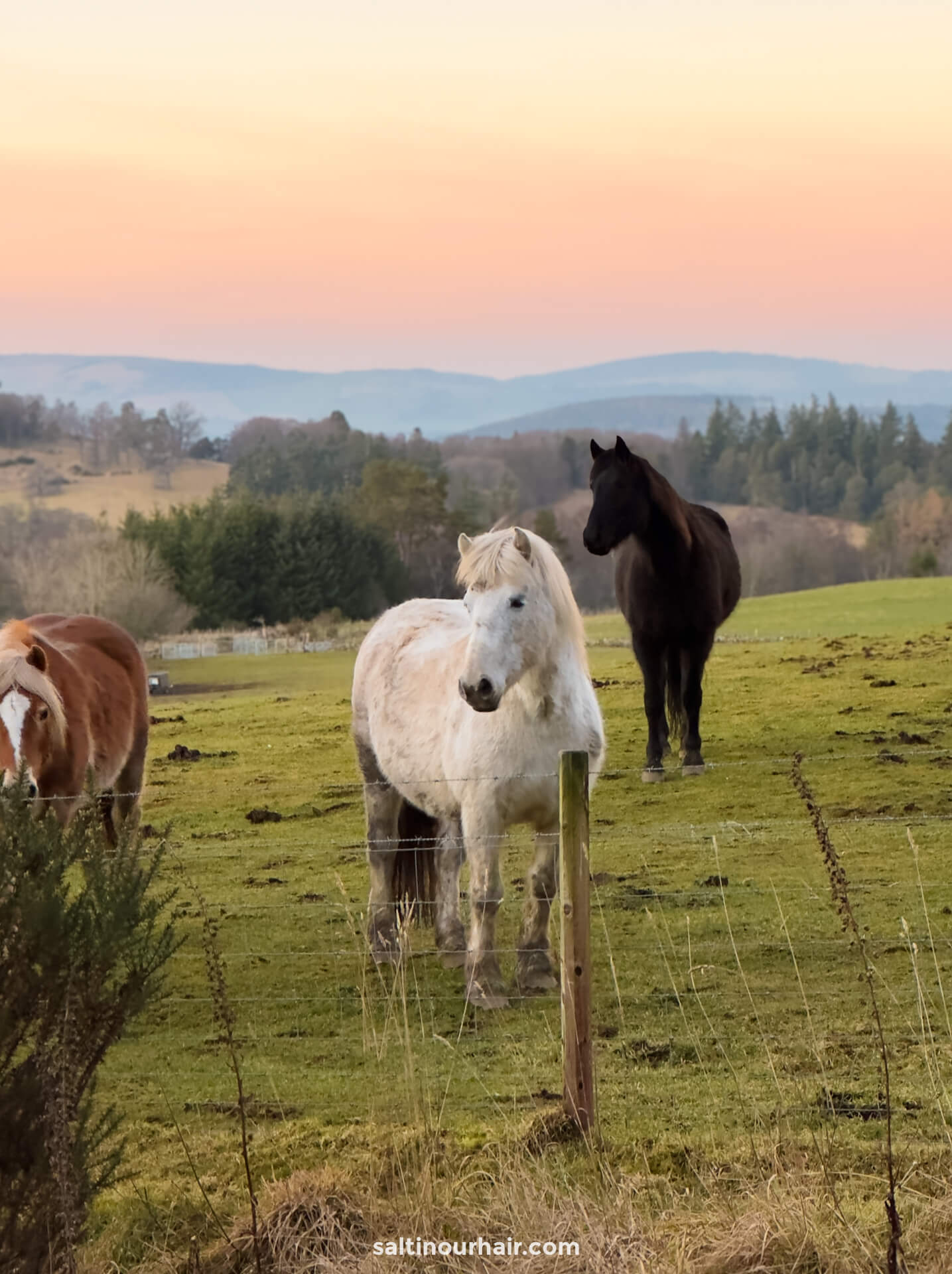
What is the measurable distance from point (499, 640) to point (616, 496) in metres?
5.23

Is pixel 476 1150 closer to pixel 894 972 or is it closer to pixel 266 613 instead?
pixel 894 972

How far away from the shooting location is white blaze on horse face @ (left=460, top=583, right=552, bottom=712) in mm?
6055

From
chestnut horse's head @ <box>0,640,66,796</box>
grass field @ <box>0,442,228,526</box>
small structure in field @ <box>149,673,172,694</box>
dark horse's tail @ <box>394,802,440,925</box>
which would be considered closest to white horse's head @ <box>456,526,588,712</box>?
dark horse's tail @ <box>394,802,440,925</box>

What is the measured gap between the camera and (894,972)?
21.5ft

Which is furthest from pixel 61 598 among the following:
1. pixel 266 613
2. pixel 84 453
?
pixel 84 453

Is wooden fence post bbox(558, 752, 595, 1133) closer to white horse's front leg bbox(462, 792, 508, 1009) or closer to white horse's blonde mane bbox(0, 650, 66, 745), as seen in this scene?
white horse's front leg bbox(462, 792, 508, 1009)

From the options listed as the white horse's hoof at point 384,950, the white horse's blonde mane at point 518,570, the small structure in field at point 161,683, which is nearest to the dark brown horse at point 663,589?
the white horse's hoof at point 384,950

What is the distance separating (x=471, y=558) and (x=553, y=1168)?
2.88 metres

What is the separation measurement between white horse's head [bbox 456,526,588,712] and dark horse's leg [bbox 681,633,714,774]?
18.1 feet

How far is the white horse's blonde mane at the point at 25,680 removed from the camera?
7152mm

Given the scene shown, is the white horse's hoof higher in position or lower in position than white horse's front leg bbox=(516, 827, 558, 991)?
lower

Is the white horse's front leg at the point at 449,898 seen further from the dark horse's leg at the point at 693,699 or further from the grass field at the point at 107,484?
the grass field at the point at 107,484

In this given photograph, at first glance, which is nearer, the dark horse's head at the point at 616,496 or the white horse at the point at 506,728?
the white horse at the point at 506,728

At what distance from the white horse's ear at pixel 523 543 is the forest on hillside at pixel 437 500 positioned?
2171 cm
